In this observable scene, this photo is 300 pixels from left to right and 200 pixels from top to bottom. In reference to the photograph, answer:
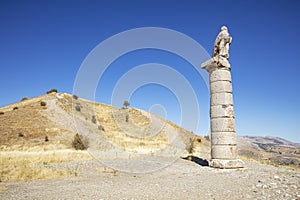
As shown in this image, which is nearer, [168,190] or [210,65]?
[168,190]

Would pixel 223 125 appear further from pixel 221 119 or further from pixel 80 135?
pixel 80 135

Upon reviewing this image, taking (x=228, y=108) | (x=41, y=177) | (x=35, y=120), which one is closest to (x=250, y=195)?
(x=228, y=108)

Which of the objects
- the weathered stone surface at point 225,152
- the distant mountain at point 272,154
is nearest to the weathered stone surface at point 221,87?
the weathered stone surface at point 225,152

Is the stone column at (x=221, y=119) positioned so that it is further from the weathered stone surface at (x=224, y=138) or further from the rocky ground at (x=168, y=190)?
the rocky ground at (x=168, y=190)

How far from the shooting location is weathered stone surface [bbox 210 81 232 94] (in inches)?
498

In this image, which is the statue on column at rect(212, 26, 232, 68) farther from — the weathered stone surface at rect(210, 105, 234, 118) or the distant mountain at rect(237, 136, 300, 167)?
the distant mountain at rect(237, 136, 300, 167)

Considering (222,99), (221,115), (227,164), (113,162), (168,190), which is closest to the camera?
(168,190)

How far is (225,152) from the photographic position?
1195cm

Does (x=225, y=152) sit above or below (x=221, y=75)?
below

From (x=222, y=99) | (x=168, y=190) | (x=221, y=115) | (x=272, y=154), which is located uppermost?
(x=222, y=99)

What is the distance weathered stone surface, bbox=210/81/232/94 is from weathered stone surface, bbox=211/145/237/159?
2834mm

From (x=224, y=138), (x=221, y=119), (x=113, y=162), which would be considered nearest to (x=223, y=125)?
(x=221, y=119)

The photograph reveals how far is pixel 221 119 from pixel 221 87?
165 centimetres

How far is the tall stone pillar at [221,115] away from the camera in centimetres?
1198
